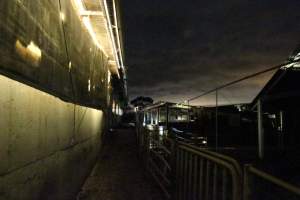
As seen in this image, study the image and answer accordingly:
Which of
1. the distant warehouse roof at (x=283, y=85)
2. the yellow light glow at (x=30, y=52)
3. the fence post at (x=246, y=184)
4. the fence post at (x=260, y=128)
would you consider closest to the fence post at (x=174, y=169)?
the fence post at (x=246, y=184)

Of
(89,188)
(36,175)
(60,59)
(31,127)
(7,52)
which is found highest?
(60,59)

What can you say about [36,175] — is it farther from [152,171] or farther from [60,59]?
[152,171]

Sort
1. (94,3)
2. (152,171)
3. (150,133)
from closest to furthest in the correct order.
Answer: (94,3) → (152,171) → (150,133)

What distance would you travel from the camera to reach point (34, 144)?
3.43m

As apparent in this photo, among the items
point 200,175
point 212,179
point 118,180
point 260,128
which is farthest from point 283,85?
point 200,175

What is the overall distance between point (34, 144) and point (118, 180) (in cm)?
493

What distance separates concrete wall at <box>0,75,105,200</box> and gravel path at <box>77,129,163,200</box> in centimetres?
120

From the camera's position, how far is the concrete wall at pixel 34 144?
2705 millimetres

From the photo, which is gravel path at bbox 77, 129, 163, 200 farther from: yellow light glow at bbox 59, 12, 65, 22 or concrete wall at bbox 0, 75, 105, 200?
yellow light glow at bbox 59, 12, 65, 22

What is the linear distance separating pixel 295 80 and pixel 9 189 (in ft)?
43.1

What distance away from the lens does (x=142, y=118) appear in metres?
13.8

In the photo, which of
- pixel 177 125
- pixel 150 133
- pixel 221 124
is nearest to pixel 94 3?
pixel 150 133

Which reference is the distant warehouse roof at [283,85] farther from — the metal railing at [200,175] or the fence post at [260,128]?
the metal railing at [200,175]

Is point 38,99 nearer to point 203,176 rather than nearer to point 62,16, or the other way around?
point 62,16
